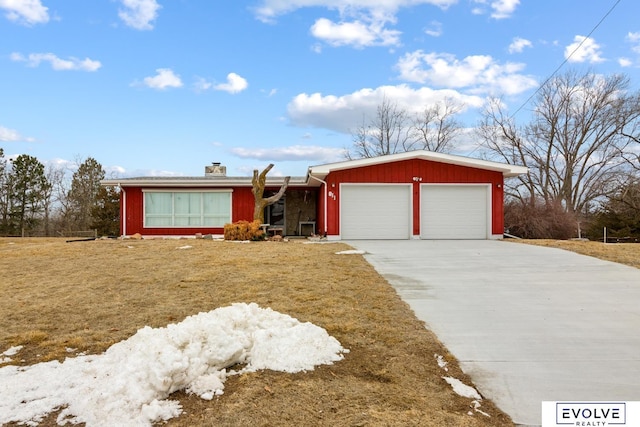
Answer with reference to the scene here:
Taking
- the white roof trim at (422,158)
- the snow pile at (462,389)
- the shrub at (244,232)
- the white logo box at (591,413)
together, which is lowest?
the white logo box at (591,413)

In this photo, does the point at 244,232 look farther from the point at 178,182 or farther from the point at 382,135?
the point at 382,135

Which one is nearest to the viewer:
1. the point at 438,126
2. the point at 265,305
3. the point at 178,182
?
the point at 265,305

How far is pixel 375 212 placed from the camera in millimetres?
14273

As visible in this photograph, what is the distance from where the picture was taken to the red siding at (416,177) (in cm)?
1410

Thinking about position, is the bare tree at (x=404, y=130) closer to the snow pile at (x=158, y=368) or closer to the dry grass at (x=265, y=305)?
the dry grass at (x=265, y=305)

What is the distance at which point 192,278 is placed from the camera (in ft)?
23.0

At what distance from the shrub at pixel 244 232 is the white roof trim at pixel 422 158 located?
270 cm

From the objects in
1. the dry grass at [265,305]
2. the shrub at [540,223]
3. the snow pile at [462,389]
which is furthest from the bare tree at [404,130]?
the snow pile at [462,389]

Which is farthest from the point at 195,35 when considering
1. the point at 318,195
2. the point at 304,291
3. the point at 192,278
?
the point at 304,291

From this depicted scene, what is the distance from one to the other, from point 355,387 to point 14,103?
1875cm

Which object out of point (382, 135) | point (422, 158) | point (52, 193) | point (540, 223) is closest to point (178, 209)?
point (422, 158)

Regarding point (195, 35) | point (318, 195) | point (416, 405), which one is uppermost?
point (195, 35)

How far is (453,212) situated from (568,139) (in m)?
20.8

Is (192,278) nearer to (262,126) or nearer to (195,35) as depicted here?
(195,35)
